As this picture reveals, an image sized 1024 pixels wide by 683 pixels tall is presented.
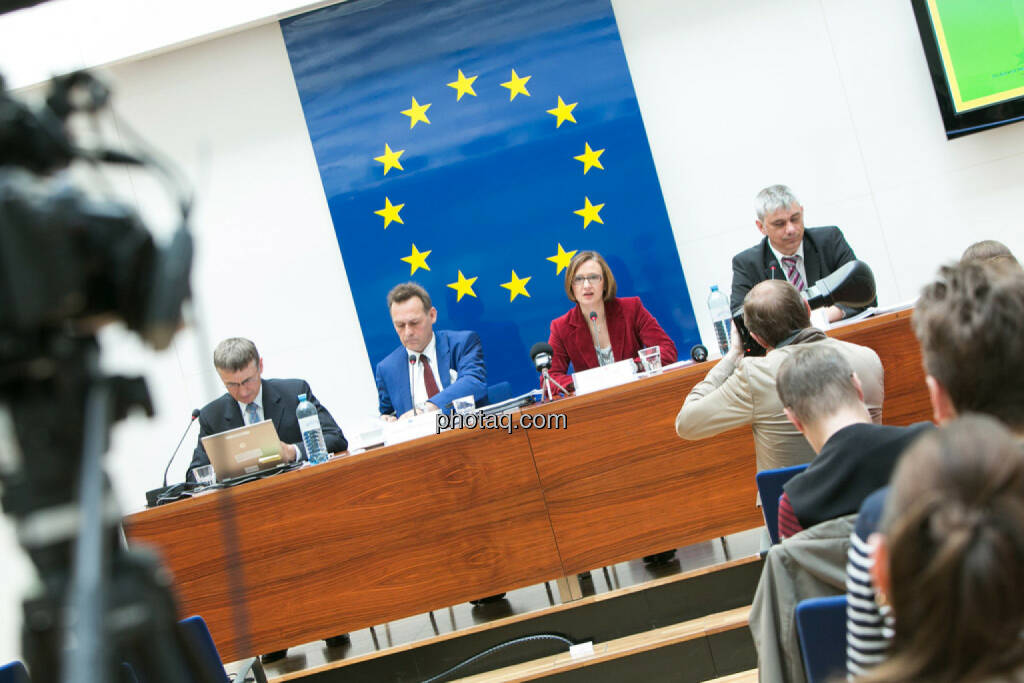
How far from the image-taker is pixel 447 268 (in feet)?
15.5

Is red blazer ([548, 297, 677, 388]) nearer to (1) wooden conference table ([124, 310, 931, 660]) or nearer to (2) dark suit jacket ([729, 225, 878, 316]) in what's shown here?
(2) dark suit jacket ([729, 225, 878, 316])

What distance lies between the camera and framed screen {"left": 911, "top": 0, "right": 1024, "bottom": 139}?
14.3 ft

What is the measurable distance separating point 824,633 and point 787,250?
2.60 m

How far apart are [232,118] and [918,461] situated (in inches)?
183

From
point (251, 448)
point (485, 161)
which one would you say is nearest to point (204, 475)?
point (251, 448)

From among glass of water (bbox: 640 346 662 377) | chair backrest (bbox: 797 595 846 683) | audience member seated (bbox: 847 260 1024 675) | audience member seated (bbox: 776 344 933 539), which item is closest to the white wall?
glass of water (bbox: 640 346 662 377)

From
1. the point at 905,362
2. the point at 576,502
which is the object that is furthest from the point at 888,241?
the point at 576,502

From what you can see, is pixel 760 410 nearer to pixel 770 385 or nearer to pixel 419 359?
pixel 770 385

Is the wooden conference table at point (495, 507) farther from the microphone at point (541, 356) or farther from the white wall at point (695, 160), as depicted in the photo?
the white wall at point (695, 160)

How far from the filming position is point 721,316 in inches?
157

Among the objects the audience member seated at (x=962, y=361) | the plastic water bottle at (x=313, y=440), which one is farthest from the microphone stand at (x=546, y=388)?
the audience member seated at (x=962, y=361)

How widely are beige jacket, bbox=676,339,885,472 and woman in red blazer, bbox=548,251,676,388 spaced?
118 centimetres

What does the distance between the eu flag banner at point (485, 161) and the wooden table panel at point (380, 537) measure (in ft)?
5.49

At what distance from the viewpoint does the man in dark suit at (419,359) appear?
3.80 m
